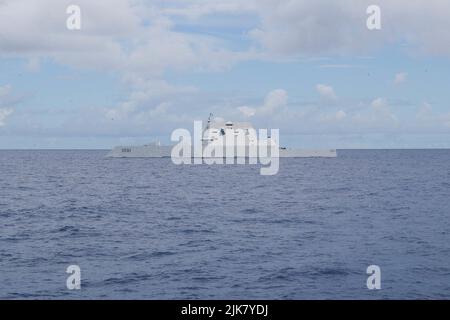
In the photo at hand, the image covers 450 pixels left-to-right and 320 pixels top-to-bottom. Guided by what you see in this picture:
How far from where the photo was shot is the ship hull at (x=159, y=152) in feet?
487

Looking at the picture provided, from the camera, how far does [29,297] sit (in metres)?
16.4

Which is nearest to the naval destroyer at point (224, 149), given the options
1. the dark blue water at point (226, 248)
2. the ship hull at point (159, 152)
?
the ship hull at point (159, 152)

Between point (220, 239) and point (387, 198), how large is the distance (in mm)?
26179

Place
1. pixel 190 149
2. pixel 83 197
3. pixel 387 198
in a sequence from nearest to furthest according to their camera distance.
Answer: pixel 387 198 → pixel 83 197 → pixel 190 149

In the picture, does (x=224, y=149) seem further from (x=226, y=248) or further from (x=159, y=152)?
(x=226, y=248)

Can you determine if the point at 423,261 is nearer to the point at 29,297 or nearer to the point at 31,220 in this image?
the point at 29,297

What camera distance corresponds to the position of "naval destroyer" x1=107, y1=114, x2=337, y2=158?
135800 mm

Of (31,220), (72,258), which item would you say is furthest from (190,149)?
(72,258)

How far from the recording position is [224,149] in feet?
445

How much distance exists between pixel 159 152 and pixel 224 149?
24.2 meters

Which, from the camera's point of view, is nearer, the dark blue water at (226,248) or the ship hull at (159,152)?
the dark blue water at (226,248)

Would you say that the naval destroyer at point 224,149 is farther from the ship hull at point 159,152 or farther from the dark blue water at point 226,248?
the dark blue water at point 226,248

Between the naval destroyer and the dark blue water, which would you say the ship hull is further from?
the dark blue water

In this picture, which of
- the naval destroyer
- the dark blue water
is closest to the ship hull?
the naval destroyer
